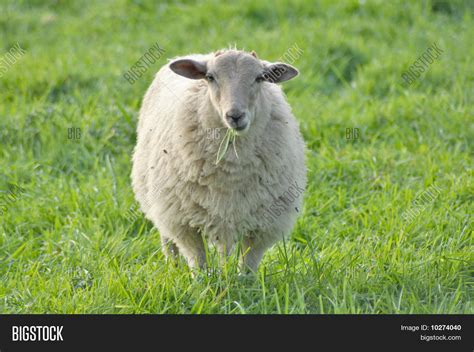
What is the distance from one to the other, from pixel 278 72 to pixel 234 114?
65 centimetres

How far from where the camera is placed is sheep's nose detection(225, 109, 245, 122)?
3980mm

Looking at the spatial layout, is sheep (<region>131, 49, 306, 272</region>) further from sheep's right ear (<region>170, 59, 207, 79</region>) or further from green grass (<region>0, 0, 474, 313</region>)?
green grass (<region>0, 0, 474, 313</region>)

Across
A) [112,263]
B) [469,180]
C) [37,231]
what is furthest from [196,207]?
[469,180]

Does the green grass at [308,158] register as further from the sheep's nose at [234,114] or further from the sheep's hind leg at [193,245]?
the sheep's nose at [234,114]

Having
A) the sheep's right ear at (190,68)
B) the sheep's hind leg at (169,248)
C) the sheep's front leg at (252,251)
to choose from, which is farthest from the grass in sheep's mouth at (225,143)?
the sheep's hind leg at (169,248)

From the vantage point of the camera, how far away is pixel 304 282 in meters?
4.18

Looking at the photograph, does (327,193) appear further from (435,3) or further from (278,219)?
(435,3)

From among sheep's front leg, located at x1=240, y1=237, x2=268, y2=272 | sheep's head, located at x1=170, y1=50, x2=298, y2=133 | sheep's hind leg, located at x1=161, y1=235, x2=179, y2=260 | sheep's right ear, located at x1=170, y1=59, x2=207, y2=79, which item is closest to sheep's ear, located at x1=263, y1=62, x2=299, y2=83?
sheep's head, located at x1=170, y1=50, x2=298, y2=133

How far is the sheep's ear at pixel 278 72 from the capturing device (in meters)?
4.41

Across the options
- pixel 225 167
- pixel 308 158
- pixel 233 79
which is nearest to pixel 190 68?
pixel 233 79

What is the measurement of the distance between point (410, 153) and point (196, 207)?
2.69 metres

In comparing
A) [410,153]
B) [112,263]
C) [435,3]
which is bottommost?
[112,263]

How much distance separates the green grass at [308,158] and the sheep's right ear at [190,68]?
3.77 ft

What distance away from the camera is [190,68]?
4.43 metres
